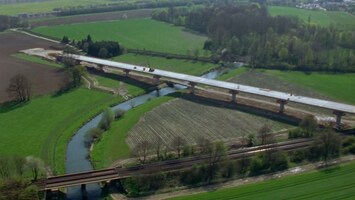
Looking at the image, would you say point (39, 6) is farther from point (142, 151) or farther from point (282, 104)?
point (142, 151)

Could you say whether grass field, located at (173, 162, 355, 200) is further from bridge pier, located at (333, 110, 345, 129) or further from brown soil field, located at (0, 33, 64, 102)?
brown soil field, located at (0, 33, 64, 102)

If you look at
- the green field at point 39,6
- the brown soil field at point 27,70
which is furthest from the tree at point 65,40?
the green field at point 39,6

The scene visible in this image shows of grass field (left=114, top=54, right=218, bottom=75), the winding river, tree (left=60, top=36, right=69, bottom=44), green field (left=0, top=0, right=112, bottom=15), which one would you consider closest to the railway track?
the winding river

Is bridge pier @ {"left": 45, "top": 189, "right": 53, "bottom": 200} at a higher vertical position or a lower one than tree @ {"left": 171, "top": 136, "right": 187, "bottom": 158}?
lower

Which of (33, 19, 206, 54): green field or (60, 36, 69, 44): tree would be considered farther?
(60, 36, 69, 44): tree

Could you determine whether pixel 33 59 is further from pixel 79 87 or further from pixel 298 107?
pixel 298 107

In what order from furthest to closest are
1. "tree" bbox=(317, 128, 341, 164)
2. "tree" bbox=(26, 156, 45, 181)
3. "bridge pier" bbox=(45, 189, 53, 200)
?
"tree" bbox=(317, 128, 341, 164) < "tree" bbox=(26, 156, 45, 181) < "bridge pier" bbox=(45, 189, 53, 200)

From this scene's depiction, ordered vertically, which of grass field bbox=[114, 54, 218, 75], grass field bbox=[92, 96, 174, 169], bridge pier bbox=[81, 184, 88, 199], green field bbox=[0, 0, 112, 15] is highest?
green field bbox=[0, 0, 112, 15]
